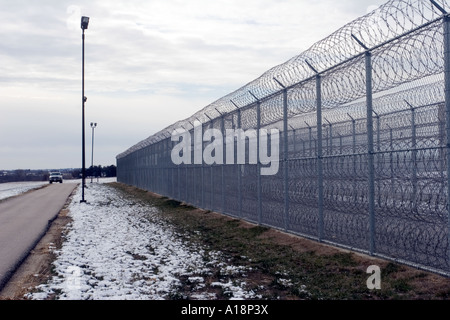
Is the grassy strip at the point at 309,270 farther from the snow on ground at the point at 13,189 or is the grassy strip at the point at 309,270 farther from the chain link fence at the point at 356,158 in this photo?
the snow on ground at the point at 13,189

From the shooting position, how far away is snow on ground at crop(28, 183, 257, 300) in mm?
6221

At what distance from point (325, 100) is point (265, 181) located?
2807 mm

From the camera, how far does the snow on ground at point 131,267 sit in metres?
6.22

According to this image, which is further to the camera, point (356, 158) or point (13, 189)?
point (13, 189)

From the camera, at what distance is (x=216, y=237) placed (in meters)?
10.8

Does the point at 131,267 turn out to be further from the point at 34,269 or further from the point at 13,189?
the point at 13,189
